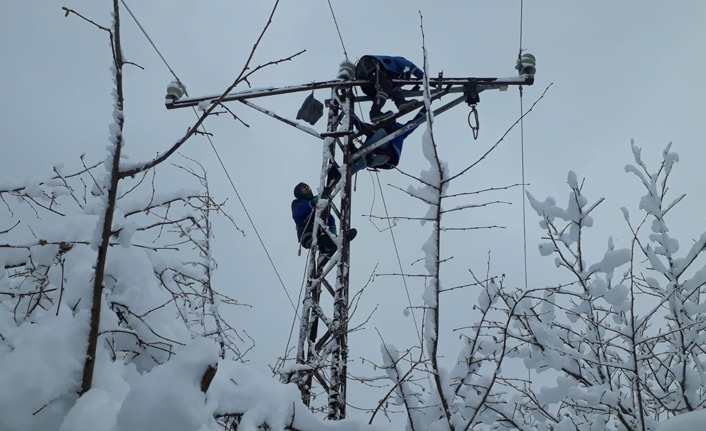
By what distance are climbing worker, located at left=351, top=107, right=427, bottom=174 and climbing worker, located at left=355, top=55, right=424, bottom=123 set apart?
19 cm

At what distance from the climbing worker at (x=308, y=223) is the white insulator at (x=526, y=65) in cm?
221

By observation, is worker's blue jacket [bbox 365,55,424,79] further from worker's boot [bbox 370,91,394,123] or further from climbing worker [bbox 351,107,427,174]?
climbing worker [bbox 351,107,427,174]

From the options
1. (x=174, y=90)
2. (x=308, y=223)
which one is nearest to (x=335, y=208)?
(x=308, y=223)

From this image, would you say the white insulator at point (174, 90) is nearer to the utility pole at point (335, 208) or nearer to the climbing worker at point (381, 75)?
the utility pole at point (335, 208)

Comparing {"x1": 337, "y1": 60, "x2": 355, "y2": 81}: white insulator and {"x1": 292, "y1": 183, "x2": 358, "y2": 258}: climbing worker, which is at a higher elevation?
{"x1": 337, "y1": 60, "x2": 355, "y2": 81}: white insulator

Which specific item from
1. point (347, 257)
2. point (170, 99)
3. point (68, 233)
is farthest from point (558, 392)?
point (170, 99)

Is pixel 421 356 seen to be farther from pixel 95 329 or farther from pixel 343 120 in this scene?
pixel 343 120

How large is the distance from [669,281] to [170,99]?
4680 mm

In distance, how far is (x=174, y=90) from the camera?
5379 mm

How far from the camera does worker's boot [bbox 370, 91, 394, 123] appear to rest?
5198 mm

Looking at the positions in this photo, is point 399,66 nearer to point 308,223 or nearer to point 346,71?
point 346,71

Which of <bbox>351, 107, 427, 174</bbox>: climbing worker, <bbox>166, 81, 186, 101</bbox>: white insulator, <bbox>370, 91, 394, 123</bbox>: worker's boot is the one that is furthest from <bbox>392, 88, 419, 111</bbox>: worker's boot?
<bbox>166, 81, 186, 101</bbox>: white insulator

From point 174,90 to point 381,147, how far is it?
7.12 ft

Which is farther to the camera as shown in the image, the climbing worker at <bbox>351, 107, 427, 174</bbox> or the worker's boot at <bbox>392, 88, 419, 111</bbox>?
the worker's boot at <bbox>392, 88, 419, 111</bbox>
